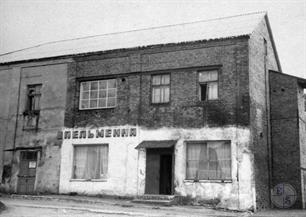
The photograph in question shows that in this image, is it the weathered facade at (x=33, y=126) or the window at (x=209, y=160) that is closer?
the window at (x=209, y=160)

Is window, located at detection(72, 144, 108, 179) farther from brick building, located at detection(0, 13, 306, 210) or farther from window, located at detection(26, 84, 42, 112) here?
window, located at detection(26, 84, 42, 112)

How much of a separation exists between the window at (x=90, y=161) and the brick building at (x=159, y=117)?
0.05 m

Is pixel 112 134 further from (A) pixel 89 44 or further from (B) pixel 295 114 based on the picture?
(B) pixel 295 114

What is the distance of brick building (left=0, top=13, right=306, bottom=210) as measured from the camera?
806 inches

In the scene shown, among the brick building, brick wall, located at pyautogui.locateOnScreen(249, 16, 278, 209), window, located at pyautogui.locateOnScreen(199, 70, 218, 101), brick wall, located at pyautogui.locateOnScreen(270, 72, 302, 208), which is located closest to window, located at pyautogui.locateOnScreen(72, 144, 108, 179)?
the brick building

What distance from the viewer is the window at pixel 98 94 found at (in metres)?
23.3

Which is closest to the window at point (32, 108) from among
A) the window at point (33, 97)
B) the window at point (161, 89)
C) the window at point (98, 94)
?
the window at point (33, 97)

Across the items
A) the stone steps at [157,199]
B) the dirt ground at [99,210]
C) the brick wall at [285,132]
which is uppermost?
the brick wall at [285,132]

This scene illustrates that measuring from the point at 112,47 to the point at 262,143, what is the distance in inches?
355

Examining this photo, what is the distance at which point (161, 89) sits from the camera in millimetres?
22281

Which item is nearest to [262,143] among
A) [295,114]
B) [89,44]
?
[295,114]
